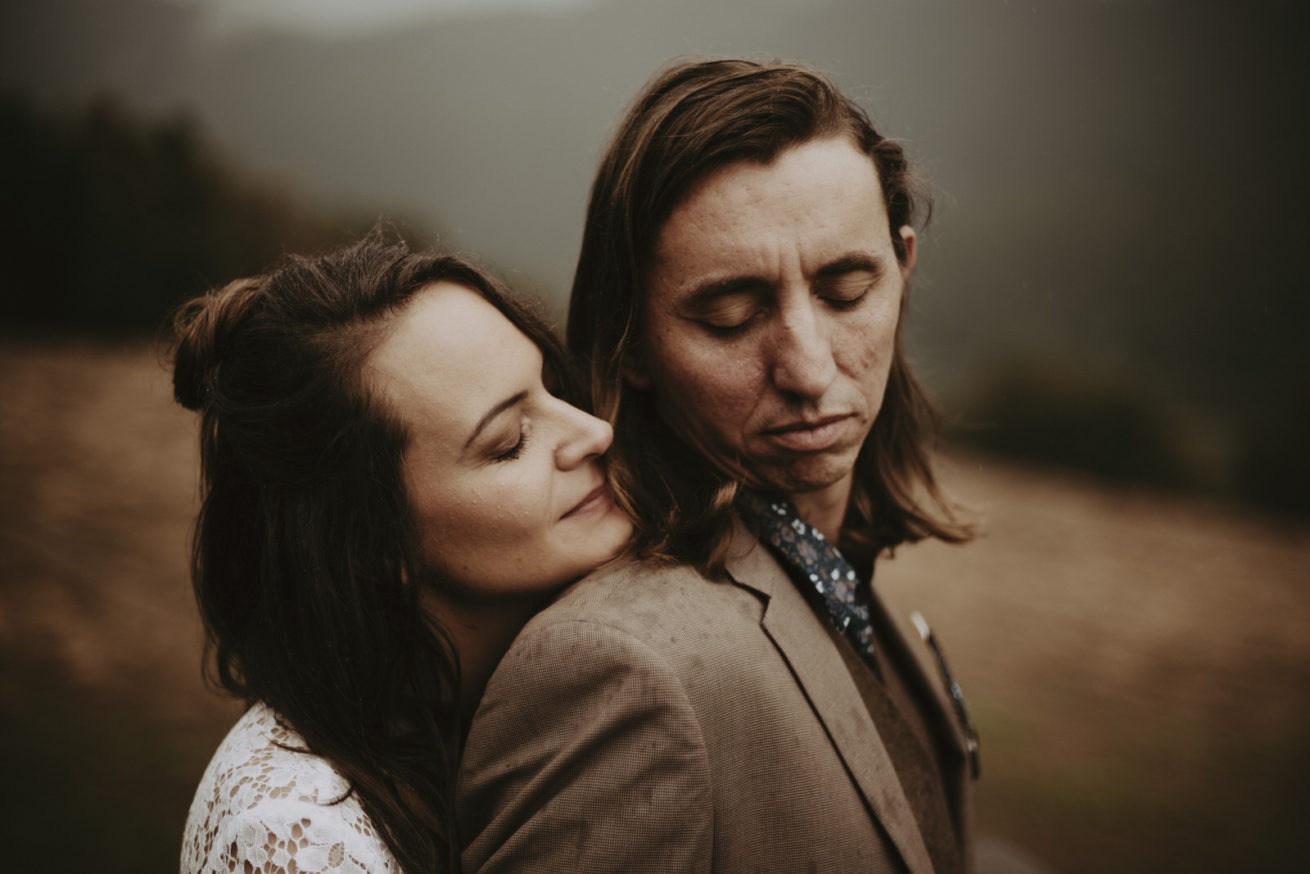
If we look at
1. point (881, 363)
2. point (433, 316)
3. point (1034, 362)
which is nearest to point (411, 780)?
point (433, 316)

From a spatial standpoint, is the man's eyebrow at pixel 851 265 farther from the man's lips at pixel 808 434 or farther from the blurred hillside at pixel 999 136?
the blurred hillside at pixel 999 136

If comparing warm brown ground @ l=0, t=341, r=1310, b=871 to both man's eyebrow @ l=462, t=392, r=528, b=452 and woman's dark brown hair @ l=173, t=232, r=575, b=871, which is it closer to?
man's eyebrow @ l=462, t=392, r=528, b=452

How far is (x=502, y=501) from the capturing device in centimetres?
190

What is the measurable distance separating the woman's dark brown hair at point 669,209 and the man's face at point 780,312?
0.17 feet

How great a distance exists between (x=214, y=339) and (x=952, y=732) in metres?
2.12

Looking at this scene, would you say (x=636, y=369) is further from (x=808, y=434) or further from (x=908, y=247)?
(x=908, y=247)

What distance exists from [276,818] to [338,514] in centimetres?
61

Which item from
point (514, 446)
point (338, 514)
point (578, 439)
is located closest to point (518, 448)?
point (514, 446)

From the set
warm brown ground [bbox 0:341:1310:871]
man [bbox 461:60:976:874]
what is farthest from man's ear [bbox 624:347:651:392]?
warm brown ground [bbox 0:341:1310:871]

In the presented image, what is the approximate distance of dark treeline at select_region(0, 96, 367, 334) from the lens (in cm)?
829

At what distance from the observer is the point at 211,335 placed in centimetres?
201

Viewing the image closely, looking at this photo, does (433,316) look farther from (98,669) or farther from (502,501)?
(98,669)

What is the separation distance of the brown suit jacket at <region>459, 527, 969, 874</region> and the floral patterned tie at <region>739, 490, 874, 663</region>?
0.21 metres

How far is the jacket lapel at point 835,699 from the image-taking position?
1.79 metres
